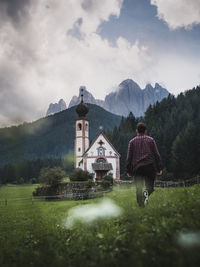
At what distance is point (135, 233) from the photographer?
11.7ft

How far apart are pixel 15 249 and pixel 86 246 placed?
159 centimetres

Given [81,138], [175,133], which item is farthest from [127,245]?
[175,133]

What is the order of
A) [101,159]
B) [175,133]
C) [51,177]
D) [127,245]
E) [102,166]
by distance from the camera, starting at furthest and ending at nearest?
[175,133]
[101,159]
[102,166]
[51,177]
[127,245]

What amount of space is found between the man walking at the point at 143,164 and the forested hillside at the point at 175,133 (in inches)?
1506

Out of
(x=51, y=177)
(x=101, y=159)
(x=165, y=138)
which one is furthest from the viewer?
(x=165, y=138)

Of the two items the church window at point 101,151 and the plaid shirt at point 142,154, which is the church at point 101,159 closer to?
the church window at point 101,151

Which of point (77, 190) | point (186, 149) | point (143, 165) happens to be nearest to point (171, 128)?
point (186, 149)

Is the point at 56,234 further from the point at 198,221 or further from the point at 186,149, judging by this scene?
the point at 186,149

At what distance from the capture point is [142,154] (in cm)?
603

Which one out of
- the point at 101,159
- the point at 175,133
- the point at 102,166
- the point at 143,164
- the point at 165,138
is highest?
the point at 175,133

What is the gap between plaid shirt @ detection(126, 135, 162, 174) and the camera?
5.98m

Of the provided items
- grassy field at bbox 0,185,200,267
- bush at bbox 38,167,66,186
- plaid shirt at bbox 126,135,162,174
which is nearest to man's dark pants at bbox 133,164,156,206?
plaid shirt at bbox 126,135,162,174

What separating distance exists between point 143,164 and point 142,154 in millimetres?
262

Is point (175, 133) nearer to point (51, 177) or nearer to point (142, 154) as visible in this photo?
point (51, 177)
